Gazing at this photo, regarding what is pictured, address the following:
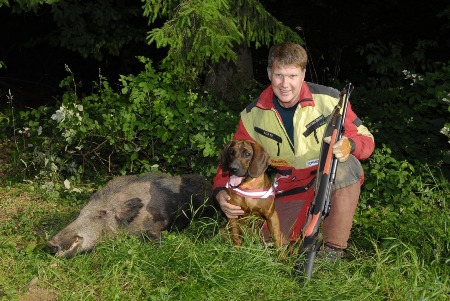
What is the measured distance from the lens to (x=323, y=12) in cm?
1362

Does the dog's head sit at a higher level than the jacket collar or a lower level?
lower

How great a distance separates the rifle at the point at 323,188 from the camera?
481 centimetres

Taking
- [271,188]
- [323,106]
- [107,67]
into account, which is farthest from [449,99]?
[107,67]

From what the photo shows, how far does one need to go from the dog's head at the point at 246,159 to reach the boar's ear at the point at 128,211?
1532 mm

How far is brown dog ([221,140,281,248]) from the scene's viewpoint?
530cm

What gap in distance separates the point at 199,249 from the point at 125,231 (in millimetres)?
1475

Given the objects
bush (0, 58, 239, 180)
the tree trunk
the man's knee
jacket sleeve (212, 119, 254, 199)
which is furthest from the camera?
the tree trunk

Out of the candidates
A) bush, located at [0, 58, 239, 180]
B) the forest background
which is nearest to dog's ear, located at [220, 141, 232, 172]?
the forest background

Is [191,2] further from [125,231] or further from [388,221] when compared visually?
[388,221]

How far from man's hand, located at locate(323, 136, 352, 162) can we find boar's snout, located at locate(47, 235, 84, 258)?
2.34 m

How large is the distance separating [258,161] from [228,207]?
1.45ft

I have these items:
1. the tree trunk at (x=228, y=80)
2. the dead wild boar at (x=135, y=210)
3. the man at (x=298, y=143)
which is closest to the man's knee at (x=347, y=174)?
the man at (x=298, y=143)

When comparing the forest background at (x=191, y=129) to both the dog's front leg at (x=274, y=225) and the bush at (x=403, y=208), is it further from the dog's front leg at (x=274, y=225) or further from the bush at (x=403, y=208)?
the dog's front leg at (x=274, y=225)

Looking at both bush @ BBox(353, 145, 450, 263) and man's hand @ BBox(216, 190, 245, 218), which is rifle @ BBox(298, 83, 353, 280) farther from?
bush @ BBox(353, 145, 450, 263)
